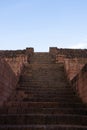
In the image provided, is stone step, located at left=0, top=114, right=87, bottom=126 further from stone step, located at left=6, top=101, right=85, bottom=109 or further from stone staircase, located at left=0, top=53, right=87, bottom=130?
stone step, located at left=6, top=101, right=85, bottom=109

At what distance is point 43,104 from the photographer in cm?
676

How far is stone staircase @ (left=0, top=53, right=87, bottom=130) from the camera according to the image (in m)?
5.40

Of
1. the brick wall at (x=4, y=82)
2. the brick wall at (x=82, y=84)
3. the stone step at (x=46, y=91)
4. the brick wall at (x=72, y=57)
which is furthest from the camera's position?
the brick wall at (x=72, y=57)

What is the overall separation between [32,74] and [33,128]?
18.7 ft

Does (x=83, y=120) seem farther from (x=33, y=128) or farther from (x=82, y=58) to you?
(x=82, y=58)

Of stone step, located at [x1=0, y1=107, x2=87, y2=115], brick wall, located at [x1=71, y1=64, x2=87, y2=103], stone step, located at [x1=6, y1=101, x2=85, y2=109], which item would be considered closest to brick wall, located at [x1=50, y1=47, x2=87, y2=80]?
brick wall, located at [x1=71, y1=64, x2=87, y2=103]

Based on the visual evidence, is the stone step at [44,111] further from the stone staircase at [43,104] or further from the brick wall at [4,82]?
the brick wall at [4,82]

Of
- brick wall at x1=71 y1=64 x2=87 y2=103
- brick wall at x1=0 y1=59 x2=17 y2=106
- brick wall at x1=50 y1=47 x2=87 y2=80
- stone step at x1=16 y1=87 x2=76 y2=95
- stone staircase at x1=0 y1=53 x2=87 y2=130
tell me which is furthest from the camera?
brick wall at x1=50 y1=47 x2=87 y2=80

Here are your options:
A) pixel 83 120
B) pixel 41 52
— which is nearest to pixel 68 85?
pixel 83 120

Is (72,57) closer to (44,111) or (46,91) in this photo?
(46,91)

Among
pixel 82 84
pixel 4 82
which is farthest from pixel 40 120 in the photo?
pixel 82 84

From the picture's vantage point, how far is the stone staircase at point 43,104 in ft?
17.7

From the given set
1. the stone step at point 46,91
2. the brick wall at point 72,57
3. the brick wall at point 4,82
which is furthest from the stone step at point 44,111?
the brick wall at point 72,57

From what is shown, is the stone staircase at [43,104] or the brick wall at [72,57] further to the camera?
the brick wall at [72,57]
